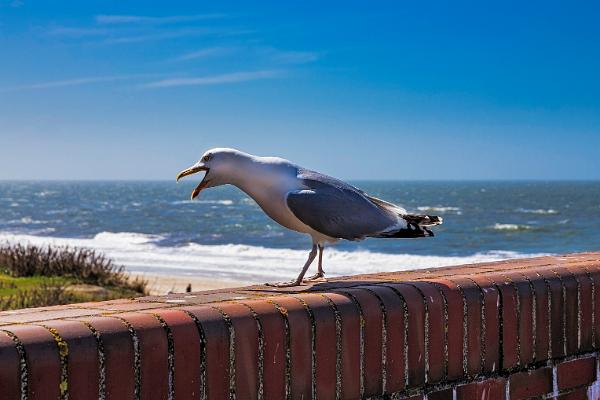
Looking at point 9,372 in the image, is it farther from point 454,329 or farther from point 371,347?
point 454,329

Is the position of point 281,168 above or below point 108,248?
above

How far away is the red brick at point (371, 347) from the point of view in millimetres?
2479

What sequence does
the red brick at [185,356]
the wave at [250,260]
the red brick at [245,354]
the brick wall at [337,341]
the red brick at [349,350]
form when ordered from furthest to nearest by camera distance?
the wave at [250,260], the red brick at [349,350], the red brick at [245,354], the red brick at [185,356], the brick wall at [337,341]

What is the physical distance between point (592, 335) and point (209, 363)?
5.19 feet

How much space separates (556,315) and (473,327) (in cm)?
41

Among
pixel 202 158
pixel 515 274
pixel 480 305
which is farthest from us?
pixel 202 158

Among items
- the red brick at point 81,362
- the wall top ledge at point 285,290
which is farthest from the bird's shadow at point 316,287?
the red brick at point 81,362

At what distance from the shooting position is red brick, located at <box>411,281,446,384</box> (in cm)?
264

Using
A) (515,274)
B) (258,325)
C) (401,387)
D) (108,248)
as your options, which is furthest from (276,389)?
(108,248)

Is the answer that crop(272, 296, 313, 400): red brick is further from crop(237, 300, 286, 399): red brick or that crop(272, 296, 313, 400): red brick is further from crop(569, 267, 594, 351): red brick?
crop(569, 267, 594, 351): red brick

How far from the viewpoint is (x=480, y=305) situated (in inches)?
109

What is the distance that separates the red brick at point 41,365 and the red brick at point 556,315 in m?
1.74

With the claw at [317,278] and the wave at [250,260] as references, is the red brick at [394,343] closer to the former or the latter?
the claw at [317,278]

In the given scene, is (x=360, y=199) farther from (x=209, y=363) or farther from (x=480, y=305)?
(x=209, y=363)
